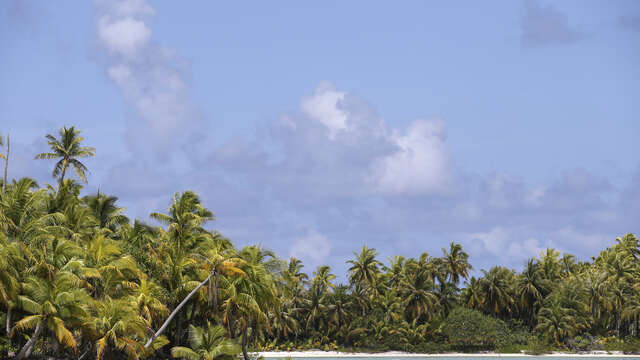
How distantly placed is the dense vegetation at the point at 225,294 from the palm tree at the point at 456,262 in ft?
0.48

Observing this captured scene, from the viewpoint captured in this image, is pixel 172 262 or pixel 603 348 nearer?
pixel 172 262

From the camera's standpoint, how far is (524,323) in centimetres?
8981

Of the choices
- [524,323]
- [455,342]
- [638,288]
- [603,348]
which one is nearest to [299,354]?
[455,342]

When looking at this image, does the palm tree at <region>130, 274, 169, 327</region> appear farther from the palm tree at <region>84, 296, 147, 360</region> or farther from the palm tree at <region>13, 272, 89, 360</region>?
the palm tree at <region>13, 272, 89, 360</region>

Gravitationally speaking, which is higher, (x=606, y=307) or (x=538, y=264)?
(x=538, y=264)

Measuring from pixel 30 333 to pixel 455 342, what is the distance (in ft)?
183

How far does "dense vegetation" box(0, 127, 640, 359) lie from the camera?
36656mm

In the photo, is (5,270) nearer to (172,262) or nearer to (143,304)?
(143,304)

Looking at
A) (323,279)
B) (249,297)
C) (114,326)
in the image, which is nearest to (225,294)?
(249,297)

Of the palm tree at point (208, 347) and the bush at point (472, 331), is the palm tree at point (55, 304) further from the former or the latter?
the bush at point (472, 331)

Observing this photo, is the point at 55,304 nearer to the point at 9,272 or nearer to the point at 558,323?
the point at 9,272

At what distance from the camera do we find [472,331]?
8412 cm

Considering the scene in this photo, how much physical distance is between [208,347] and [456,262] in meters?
50.7

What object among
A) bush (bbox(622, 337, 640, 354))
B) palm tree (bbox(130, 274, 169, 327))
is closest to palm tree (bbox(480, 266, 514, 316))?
bush (bbox(622, 337, 640, 354))
